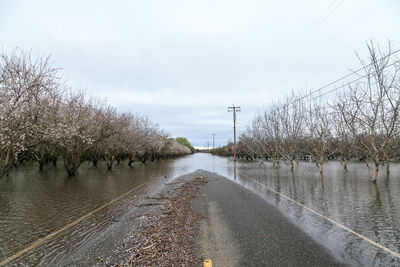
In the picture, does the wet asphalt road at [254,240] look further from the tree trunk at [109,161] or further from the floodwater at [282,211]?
the tree trunk at [109,161]

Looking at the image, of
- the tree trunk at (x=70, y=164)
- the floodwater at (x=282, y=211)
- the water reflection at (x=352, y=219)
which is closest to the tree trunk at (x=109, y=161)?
the tree trunk at (x=70, y=164)

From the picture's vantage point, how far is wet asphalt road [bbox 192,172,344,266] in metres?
4.56

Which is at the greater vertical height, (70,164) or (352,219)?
(70,164)

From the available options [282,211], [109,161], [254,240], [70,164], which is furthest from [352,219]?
[109,161]

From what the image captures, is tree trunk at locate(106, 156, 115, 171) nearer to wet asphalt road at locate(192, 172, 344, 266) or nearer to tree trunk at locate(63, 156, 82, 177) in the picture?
tree trunk at locate(63, 156, 82, 177)

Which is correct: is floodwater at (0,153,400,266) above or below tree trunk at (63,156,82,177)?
below

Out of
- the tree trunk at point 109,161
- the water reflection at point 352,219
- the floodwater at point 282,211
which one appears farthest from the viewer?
the tree trunk at point 109,161

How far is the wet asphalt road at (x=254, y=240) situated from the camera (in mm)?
4559

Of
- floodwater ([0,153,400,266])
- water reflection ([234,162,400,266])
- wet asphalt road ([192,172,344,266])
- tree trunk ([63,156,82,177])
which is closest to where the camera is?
wet asphalt road ([192,172,344,266])

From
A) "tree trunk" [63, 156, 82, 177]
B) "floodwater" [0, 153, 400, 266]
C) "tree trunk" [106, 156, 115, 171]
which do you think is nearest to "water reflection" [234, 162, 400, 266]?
"floodwater" [0, 153, 400, 266]

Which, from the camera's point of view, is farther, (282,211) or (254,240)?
(282,211)

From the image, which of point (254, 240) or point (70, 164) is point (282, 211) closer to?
point (254, 240)

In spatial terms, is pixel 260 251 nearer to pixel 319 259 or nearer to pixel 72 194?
pixel 319 259

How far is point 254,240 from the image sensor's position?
557cm
